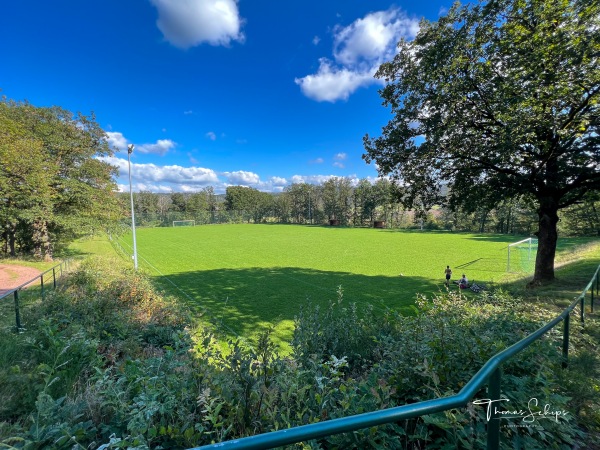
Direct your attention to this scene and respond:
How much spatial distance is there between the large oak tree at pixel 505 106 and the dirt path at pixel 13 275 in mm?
15264

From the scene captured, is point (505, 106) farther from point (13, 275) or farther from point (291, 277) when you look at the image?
point (13, 275)

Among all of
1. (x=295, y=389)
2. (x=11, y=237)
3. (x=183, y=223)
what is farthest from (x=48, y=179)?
(x=183, y=223)

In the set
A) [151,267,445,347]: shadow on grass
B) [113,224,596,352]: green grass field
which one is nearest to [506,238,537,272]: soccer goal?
[113,224,596,352]: green grass field

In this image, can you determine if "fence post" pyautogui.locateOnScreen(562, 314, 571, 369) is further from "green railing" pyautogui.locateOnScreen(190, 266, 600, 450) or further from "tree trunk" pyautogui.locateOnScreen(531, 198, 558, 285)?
"tree trunk" pyautogui.locateOnScreen(531, 198, 558, 285)

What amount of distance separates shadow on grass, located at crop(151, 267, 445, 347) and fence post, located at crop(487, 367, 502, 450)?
19.3 feet

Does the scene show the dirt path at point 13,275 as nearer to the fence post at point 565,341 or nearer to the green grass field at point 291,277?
the green grass field at point 291,277

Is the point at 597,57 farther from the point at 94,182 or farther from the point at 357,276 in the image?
the point at 94,182

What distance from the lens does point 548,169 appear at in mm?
8180

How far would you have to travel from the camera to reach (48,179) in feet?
49.1

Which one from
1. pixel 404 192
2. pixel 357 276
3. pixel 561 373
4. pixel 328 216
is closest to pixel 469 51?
pixel 404 192

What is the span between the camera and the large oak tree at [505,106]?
668 centimetres

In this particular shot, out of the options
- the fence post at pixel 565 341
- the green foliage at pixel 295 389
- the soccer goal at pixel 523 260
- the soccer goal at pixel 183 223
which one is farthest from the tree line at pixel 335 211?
the green foliage at pixel 295 389

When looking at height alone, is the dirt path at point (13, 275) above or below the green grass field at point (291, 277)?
above

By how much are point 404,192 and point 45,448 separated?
11.4m
